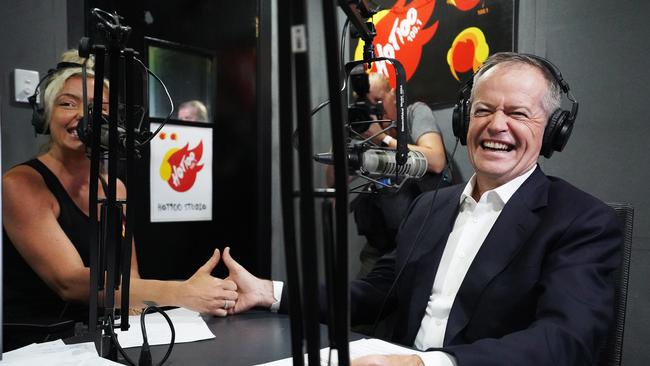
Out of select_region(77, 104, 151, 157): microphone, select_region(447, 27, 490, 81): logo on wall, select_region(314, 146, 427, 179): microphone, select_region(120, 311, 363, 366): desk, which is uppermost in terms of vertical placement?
select_region(447, 27, 490, 81): logo on wall

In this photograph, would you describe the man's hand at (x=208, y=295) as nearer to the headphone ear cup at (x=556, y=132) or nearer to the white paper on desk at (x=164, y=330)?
the white paper on desk at (x=164, y=330)

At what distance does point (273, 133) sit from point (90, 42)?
243 centimetres

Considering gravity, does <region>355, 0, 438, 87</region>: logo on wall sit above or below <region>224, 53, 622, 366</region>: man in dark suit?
above

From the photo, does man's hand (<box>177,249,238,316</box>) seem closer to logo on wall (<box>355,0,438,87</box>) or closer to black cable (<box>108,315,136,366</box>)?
black cable (<box>108,315,136,366</box>)

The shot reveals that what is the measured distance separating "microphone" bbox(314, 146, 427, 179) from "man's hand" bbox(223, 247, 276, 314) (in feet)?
1.66

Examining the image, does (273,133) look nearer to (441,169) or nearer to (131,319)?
(441,169)

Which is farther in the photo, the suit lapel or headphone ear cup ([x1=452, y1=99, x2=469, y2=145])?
headphone ear cup ([x1=452, y1=99, x2=469, y2=145])

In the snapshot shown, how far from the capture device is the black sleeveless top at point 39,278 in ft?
5.54

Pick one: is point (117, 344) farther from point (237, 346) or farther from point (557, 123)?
point (557, 123)

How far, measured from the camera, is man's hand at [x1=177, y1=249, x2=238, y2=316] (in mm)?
1325

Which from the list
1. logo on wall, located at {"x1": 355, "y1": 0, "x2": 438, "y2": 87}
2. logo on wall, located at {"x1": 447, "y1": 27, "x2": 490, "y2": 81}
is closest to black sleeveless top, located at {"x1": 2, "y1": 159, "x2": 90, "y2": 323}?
logo on wall, located at {"x1": 355, "y1": 0, "x2": 438, "y2": 87}

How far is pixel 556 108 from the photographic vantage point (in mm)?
1354

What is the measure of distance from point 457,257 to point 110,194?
86 centimetres

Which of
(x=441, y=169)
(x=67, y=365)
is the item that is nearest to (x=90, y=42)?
(x=67, y=365)
